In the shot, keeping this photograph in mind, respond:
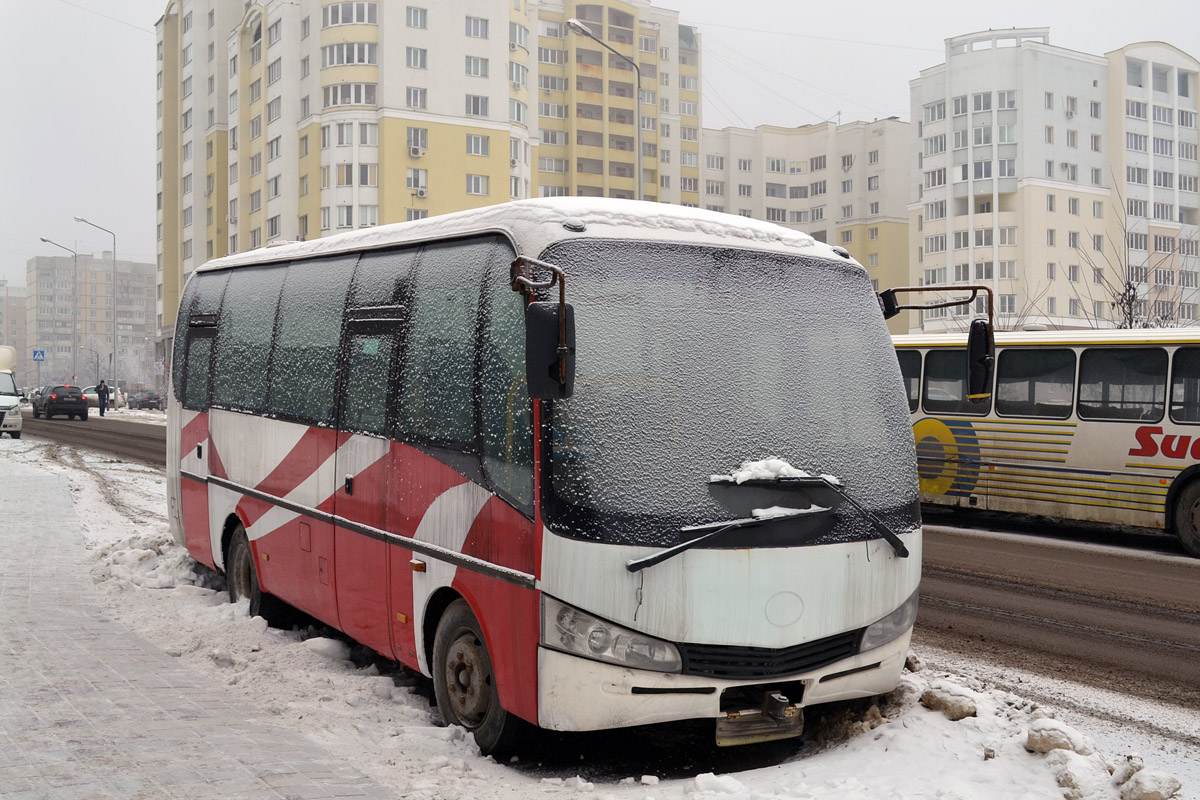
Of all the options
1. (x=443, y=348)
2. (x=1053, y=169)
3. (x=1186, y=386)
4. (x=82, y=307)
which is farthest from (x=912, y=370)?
(x=82, y=307)

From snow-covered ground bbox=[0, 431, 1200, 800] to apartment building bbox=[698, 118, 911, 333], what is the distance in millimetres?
100208

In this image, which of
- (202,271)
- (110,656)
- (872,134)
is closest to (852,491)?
(110,656)

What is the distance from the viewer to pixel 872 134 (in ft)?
355

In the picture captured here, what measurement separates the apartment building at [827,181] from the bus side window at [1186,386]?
91950mm

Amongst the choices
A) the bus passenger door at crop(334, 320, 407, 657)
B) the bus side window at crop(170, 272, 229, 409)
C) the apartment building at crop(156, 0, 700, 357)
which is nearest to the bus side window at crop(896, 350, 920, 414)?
the bus side window at crop(170, 272, 229, 409)

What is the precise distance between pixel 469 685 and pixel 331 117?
64.0 m

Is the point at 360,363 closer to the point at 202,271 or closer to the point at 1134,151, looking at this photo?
the point at 202,271

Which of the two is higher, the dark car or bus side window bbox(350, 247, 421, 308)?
bus side window bbox(350, 247, 421, 308)

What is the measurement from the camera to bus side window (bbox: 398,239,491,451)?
5945 mm

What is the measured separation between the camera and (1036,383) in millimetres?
15344

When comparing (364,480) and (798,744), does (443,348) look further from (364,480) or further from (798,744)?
(798,744)

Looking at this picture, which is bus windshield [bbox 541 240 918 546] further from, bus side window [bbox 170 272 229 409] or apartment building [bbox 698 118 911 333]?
apartment building [bbox 698 118 911 333]

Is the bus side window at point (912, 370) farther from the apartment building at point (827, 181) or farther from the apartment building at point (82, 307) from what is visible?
the apartment building at point (82, 307)

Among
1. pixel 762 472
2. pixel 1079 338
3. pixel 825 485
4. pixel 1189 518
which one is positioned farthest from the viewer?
pixel 1079 338
